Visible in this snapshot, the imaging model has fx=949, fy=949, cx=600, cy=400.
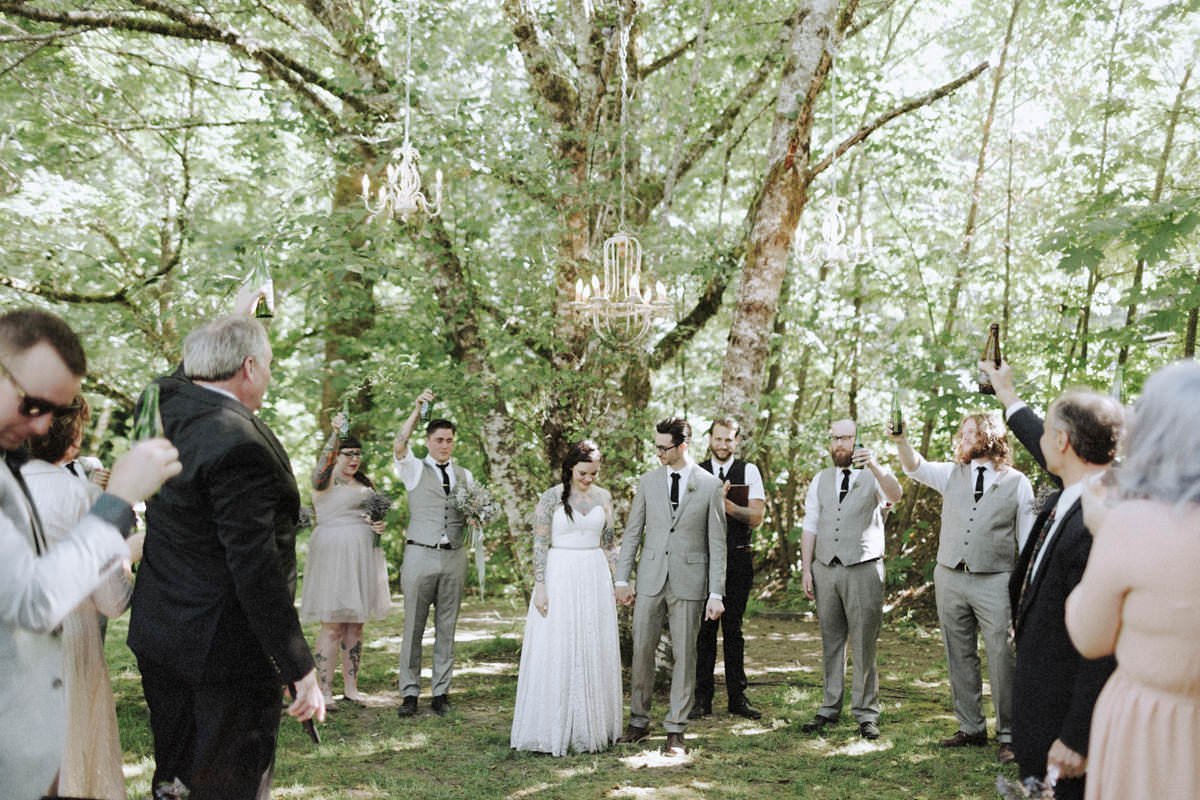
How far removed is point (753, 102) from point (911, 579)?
582 centimetres

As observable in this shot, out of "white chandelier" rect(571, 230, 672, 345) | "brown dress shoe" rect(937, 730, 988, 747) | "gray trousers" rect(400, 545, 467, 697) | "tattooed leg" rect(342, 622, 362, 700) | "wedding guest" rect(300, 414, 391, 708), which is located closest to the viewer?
"brown dress shoe" rect(937, 730, 988, 747)

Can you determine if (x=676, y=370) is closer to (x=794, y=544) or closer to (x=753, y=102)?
(x=794, y=544)

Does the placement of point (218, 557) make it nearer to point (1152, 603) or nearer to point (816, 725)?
point (1152, 603)

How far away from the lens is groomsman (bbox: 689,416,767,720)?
6.39 metres

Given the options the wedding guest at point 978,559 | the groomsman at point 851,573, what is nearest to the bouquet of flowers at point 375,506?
the groomsman at point 851,573

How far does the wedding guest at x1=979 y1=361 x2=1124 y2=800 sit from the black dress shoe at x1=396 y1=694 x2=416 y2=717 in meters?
4.25

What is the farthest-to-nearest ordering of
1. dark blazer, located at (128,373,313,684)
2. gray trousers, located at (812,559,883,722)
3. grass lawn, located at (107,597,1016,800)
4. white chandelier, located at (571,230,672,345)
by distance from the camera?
white chandelier, located at (571,230,672,345) < gray trousers, located at (812,559,883,722) < grass lawn, located at (107,597,1016,800) < dark blazer, located at (128,373,313,684)

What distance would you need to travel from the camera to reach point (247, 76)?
1248 cm

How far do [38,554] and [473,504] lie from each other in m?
4.36

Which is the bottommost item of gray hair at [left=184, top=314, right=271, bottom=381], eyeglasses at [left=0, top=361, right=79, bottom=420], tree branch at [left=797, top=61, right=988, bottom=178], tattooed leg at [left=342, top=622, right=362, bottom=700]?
tattooed leg at [left=342, top=622, right=362, bottom=700]

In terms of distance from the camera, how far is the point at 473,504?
6.41 metres

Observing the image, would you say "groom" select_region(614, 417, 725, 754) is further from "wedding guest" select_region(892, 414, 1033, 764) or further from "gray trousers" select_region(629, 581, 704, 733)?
"wedding guest" select_region(892, 414, 1033, 764)

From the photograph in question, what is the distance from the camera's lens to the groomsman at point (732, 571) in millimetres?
6391

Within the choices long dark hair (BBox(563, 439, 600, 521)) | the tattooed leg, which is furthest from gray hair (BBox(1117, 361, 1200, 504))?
the tattooed leg
